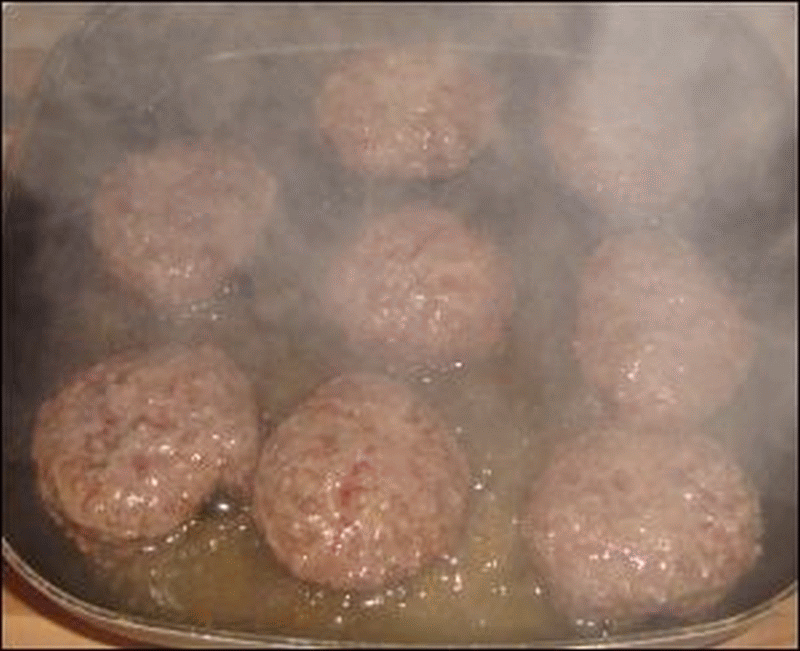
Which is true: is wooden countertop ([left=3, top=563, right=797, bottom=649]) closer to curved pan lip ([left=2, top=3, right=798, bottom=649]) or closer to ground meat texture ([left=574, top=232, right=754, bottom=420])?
curved pan lip ([left=2, top=3, right=798, bottom=649])

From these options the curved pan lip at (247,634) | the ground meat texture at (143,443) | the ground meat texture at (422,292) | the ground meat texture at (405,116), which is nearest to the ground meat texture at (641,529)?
the curved pan lip at (247,634)

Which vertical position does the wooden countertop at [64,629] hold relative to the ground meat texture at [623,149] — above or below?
below

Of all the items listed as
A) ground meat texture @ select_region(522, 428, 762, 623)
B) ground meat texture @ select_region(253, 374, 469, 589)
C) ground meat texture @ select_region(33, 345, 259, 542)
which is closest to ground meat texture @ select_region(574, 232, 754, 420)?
ground meat texture @ select_region(522, 428, 762, 623)

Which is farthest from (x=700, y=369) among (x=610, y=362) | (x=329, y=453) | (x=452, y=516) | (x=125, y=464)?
(x=125, y=464)

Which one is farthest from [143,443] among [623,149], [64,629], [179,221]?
[623,149]

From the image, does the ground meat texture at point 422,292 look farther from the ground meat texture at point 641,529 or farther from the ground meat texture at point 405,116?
the ground meat texture at point 641,529
